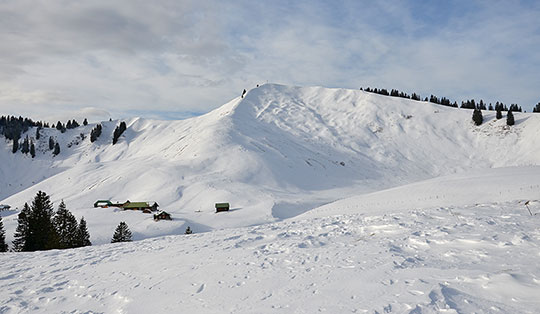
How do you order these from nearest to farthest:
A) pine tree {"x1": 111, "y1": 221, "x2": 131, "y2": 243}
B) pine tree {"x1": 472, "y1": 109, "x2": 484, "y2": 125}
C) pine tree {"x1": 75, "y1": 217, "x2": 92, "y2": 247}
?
pine tree {"x1": 111, "y1": 221, "x2": 131, "y2": 243} → pine tree {"x1": 75, "y1": 217, "x2": 92, "y2": 247} → pine tree {"x1": 472, "y1": 109, "x2": 484, "y2": 125}

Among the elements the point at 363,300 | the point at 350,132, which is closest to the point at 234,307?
the point at 363,300

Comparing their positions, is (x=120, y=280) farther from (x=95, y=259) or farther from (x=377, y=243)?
(x=377, y=243)

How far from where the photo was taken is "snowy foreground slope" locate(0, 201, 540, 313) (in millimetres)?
6527

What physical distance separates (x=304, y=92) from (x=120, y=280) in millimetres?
136348

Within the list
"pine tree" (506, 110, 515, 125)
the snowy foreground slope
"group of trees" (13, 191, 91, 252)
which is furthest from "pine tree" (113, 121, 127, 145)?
"pine tree" (506, 110, 515, 125)

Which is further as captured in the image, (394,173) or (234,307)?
(394,173)

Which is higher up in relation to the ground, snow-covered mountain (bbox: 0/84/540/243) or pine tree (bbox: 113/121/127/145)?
pine tree (bbox: 113/121/127/145)

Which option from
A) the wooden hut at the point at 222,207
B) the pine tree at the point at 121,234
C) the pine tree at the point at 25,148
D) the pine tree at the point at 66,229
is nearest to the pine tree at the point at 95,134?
the pine tree at the point at 25,148

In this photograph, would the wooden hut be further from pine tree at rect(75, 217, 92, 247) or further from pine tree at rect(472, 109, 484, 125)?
pine tree at rect(472, 109, 484, 125)

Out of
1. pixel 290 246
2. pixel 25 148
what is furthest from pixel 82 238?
pixel 25 148

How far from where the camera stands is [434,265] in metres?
8.29

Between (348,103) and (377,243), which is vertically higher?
(348,103)

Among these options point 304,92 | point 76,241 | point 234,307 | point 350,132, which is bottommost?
point 76,241

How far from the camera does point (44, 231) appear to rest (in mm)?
32094
